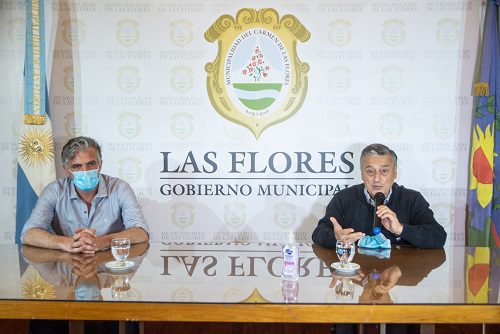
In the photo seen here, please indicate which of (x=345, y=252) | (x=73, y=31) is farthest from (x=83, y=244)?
(x=73, y=31)

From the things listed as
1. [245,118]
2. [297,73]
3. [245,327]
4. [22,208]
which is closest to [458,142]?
[297,73]

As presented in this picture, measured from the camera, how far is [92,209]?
3.13 metres

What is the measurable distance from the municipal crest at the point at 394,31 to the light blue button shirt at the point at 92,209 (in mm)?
2152

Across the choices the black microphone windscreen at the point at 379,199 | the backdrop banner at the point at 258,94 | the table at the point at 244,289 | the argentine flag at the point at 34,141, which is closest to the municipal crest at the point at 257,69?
the backdrop banner at the point at 258,94

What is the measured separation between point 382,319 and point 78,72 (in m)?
3.04

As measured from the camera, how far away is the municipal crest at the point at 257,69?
13.4 ft

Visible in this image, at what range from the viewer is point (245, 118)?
4.13 metres

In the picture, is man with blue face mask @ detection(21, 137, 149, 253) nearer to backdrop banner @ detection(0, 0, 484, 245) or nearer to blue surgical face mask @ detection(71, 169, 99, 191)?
blue surgical face mask @ detection(71, 169, 99, 191)

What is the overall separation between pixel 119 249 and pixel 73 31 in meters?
2.31

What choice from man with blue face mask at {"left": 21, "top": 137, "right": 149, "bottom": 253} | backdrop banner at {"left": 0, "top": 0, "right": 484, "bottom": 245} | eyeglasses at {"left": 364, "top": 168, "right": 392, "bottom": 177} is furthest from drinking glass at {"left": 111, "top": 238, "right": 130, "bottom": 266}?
backdrop banner at {"left": 0, "top": 0, "right": 484, "bottom": 245}

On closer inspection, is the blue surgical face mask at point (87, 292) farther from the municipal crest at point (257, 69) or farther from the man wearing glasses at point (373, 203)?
the municipal crest at point (257, 69)

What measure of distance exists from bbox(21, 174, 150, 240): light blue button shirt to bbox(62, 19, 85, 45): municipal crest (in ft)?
4.56

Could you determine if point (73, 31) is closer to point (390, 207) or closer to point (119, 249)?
point (119, 249)

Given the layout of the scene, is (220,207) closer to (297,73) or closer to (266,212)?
(266,212)
